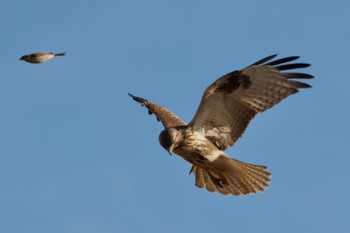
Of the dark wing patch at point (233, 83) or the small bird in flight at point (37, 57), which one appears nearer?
the small bird in flight at point (37, 57)

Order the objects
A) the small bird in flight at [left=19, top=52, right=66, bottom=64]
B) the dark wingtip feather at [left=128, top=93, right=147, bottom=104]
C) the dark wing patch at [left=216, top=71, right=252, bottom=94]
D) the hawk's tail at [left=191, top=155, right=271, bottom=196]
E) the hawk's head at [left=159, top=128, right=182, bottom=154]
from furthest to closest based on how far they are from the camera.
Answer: the dark wingtip feather at [left=128, top=93, right=147, bottom=104], the hawk's tail at [left=191, top=155, right=271, bottom=196], the dark wing patch at [left=216, top=71, right=252, bottom=94], the hawk's head at [left=159, top=128, right=182, bottom=154], the small bird in flight at [left=19, top=52, right=66, bottom=64]

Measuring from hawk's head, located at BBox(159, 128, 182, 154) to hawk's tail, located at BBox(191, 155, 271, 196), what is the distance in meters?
0.93

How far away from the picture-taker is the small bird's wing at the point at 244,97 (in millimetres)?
8898

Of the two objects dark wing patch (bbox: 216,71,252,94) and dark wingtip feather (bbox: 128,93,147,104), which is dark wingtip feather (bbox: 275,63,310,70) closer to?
dark wing patch (bbox: 216,71,252,94)

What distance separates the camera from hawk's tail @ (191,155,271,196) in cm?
951

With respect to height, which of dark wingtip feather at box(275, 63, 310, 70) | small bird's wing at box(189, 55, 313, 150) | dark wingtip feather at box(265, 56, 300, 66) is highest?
dark wingtip feather at box(265, 56, 300, 66)

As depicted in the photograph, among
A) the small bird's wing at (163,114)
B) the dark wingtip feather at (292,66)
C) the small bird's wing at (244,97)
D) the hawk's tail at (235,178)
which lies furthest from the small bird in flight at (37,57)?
the dark wingtip feather at (292,66)

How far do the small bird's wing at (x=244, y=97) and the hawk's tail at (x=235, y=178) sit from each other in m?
0.57

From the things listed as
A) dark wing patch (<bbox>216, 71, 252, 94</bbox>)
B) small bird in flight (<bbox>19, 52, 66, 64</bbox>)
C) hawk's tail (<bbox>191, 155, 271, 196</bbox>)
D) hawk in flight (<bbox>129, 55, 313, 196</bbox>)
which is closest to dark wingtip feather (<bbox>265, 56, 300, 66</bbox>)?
hawk in flight (<bbox>129, 55, 313, 196</bbox>)

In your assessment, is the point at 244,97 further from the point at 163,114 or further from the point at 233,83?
the point at 163,114

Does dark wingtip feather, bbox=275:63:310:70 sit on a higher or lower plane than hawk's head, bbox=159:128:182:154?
higher

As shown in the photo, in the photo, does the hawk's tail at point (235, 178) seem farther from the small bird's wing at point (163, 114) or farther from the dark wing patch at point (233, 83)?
the dark wing patch at point (233, 83)

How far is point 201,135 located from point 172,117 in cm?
169

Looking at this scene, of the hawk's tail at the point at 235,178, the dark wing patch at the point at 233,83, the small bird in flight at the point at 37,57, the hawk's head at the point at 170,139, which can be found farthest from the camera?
the hawk's tail at the point at 235,178
